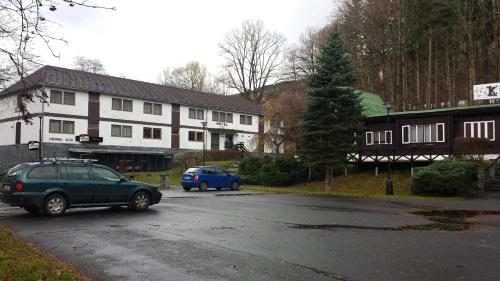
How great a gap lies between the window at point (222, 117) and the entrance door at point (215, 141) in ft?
6.52

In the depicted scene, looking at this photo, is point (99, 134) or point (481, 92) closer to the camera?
point (481, 92)

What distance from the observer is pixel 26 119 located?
27.1 ft

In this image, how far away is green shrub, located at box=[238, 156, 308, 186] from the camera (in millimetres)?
35719

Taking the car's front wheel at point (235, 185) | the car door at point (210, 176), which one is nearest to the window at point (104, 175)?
the car door at point (210, 176)

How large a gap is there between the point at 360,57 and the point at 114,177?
4237 cm

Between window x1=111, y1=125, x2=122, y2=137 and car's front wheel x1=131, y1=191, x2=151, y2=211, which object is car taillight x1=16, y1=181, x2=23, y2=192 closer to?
car's front wheel x1=131, y1=191, x2=151, y2=211

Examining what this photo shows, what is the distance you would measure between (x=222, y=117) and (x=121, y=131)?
50.3 feet

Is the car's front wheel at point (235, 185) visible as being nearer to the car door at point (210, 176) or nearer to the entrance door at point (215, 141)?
the car door at point (210, 176)

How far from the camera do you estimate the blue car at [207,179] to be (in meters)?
30.0

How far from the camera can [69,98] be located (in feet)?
144

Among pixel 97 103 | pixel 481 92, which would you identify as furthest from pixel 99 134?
pixel 481 92

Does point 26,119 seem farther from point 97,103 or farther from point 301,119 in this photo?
point 97,103

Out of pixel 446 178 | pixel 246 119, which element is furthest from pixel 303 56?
pixel 446 178

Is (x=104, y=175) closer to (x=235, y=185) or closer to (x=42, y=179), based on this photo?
(x=42, y=179)
